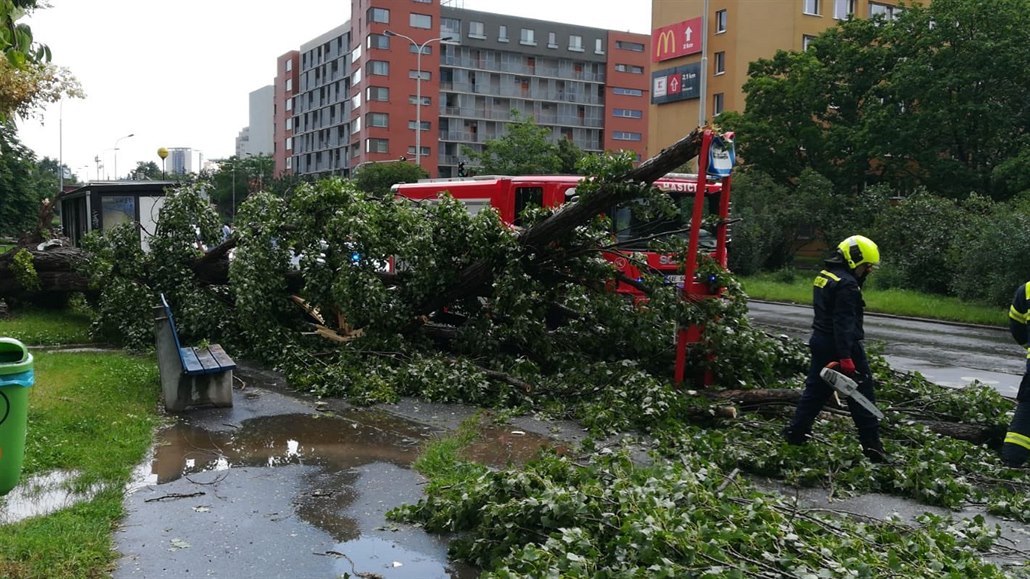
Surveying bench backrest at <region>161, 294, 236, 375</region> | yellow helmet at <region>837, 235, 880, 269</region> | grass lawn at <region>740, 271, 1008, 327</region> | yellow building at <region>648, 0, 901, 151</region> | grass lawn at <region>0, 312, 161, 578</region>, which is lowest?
grass lawn at <region>0, 312, 161, 578</region>

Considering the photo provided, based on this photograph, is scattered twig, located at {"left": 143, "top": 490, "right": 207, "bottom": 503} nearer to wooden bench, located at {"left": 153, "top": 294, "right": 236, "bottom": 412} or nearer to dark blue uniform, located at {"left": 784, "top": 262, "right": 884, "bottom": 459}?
wooden bench, located at {"left": 153, "top": 294, "right": 236, "bottom": 412}

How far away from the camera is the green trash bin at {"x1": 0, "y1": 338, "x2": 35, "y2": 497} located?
4.47 meters

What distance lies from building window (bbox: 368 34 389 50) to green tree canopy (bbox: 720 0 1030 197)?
5444 cm

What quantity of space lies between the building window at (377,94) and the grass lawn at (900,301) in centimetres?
6611

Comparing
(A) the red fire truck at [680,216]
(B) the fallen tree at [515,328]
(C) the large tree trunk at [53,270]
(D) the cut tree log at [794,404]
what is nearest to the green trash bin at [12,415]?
(B) the fallen tree at [515,328]

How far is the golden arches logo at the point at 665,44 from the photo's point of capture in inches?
2340

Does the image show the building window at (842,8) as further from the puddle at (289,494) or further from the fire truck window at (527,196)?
the puddle at (289,494)

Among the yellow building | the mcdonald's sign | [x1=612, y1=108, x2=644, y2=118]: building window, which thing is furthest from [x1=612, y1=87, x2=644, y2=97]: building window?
the mcdonald's sign

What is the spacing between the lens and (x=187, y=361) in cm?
859

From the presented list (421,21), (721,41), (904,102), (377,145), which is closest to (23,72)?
(904,102)

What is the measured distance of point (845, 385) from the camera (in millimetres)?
6555

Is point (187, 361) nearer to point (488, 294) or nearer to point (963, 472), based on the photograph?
point (488, 294)

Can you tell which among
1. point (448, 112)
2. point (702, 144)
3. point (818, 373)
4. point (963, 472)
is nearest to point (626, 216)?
point (702, 144)

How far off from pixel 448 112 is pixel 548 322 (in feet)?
294
